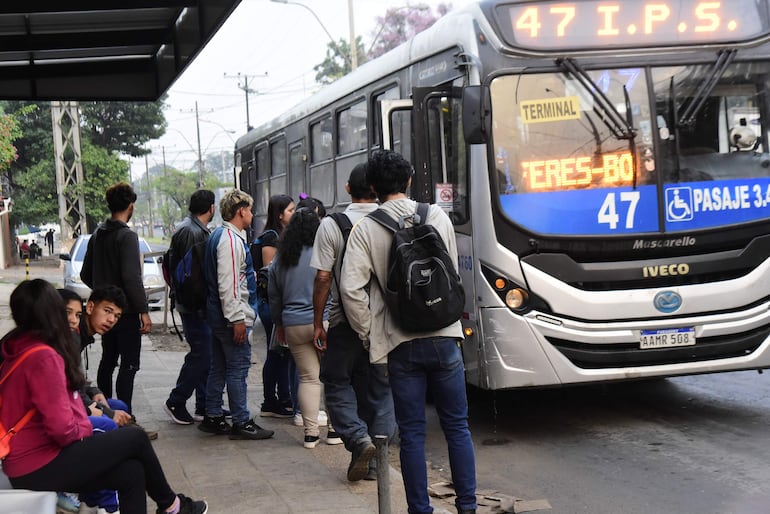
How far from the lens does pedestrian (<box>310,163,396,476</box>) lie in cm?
582

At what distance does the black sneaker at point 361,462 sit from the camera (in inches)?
232

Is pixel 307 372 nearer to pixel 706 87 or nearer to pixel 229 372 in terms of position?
pixel 229 372

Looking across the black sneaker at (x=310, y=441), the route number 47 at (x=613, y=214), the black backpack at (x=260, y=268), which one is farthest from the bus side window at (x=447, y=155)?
the black sneaker at (x=310, y=441)

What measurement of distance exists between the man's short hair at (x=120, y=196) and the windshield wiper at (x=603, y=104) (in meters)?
3.31

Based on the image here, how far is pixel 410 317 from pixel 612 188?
300 cm

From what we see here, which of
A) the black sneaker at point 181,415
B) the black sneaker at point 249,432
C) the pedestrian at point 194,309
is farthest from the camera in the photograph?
the black sneaker at point 181,415

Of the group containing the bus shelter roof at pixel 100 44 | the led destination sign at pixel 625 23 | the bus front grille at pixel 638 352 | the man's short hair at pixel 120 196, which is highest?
the bus shelter roof at pixel 100 44

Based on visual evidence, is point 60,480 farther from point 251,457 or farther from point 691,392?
point 691,392

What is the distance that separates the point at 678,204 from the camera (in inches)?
285

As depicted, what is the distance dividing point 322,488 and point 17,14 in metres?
4.65

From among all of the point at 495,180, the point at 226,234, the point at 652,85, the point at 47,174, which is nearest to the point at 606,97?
the point at 652,85

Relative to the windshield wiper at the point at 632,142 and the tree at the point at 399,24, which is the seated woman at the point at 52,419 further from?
the tree at the point at 399,24

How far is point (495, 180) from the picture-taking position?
728 centimetres

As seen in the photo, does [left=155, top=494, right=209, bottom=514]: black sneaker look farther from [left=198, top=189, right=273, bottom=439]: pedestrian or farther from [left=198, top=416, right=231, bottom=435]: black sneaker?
[left=198, top=416, right=231, bottom=435]: black sneaker
